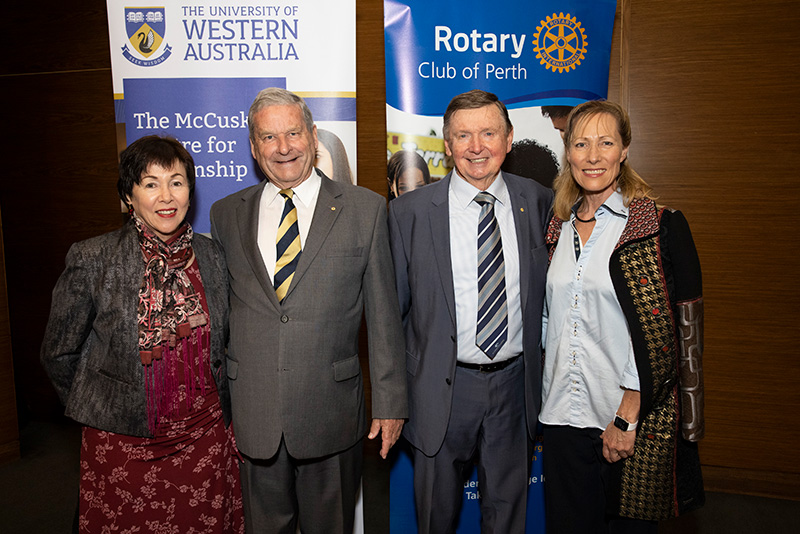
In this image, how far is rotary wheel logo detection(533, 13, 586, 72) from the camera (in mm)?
2637

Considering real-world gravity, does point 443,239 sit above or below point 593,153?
below

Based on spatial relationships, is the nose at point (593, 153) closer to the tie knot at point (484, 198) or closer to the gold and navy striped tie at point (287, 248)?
the tie knot at point (484, 198)

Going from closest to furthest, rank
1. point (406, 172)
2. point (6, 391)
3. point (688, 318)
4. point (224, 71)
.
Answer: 1. point (688, 318)
2. point (224, 71)
3. point (406, 172)
4. point (6, 391)

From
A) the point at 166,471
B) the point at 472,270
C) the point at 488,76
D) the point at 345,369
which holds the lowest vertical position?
the point at 166,471

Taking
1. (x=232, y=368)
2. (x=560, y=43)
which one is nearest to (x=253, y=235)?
(x=232, y=368)

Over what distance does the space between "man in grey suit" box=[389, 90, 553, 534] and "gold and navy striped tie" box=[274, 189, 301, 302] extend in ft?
1.50

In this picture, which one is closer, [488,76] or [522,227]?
[522,227]

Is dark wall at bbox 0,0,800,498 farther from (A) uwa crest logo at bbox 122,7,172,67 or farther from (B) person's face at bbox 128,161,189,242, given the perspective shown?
(B) person's face at bbox 128,161,189,242

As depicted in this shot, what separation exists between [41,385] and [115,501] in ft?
10.5

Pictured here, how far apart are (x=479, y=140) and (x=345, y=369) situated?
42.0 inches

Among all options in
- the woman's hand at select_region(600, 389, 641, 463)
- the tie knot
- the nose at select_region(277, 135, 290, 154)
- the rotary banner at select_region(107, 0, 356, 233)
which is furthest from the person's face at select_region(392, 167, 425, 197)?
the woman's hand at select_region(600, 389, 641, 463)

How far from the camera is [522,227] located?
83.6 inches

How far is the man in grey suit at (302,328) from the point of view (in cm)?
190

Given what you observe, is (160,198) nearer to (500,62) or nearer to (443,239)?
(443,239)
